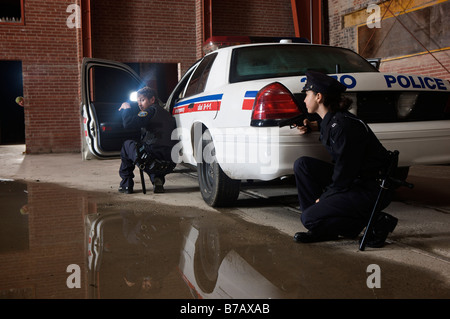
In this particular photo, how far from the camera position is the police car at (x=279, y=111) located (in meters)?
3.42

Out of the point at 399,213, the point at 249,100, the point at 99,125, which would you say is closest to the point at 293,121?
the point at 249,100

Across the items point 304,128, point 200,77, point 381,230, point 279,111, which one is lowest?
point 381,230

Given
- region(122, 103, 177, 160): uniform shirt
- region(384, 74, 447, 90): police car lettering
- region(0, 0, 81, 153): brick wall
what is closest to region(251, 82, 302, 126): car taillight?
region(384, 74, 447, 90): police car lettering

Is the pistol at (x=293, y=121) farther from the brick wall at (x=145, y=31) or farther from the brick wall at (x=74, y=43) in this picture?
the brick wall at (x=145, y=31)

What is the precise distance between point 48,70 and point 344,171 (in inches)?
434

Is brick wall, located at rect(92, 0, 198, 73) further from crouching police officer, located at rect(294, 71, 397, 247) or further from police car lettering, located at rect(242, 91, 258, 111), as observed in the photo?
crouching police officer, located at rect(294, 71, 397, 247)

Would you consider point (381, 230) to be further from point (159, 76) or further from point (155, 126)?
point (159, 76)

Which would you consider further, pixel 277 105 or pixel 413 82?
pixel 413 82

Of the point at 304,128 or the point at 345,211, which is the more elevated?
the point at 304,128

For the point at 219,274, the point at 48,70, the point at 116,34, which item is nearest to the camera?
→ the point at 219,274

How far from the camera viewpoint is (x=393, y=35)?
10.5 m

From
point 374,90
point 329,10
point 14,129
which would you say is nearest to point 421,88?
point 374,90

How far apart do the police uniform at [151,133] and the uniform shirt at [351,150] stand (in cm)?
262

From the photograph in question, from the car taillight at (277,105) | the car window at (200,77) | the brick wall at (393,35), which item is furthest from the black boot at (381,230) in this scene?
the brick wall at (393,35)
